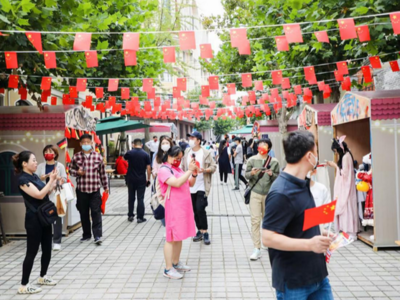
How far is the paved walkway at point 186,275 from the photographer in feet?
17.8

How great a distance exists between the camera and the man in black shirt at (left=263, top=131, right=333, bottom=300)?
2.74 meters

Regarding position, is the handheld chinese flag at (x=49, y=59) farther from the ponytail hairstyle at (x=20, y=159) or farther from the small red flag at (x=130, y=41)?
the ponytail hairstyle at (x=20, y=159)

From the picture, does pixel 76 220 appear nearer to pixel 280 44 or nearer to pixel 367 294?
pixel 280 44

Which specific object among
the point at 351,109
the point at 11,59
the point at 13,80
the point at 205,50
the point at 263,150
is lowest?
the point at 263,150

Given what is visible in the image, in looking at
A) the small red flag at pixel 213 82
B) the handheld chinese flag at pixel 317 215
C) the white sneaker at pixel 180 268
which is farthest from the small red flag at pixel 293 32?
the handheld chinese flag at pixel 317 215

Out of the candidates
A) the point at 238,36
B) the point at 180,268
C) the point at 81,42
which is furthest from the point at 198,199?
the point at 81,42

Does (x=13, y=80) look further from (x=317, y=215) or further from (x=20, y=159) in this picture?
(x=317, y=215)

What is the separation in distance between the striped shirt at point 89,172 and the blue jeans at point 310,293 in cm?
579

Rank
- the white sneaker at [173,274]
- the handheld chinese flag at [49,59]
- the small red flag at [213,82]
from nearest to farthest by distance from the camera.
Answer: the white sneaker at [173,274]
the handheld chinese flag at [49,59]
the small red flag at [213,82]

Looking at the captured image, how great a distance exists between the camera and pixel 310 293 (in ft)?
9.45

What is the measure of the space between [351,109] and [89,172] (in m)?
4.99

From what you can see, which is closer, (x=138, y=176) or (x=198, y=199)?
(x=198, y=199)

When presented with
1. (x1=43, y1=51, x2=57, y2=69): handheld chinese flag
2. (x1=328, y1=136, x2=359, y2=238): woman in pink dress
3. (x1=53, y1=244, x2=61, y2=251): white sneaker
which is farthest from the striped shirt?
(x1=328, y1=136, x2=359, y2=238): woman in pink dress

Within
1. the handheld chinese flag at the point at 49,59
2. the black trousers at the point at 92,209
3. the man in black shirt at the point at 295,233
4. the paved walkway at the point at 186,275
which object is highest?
the handheld chinese flag at the point at 49,59
